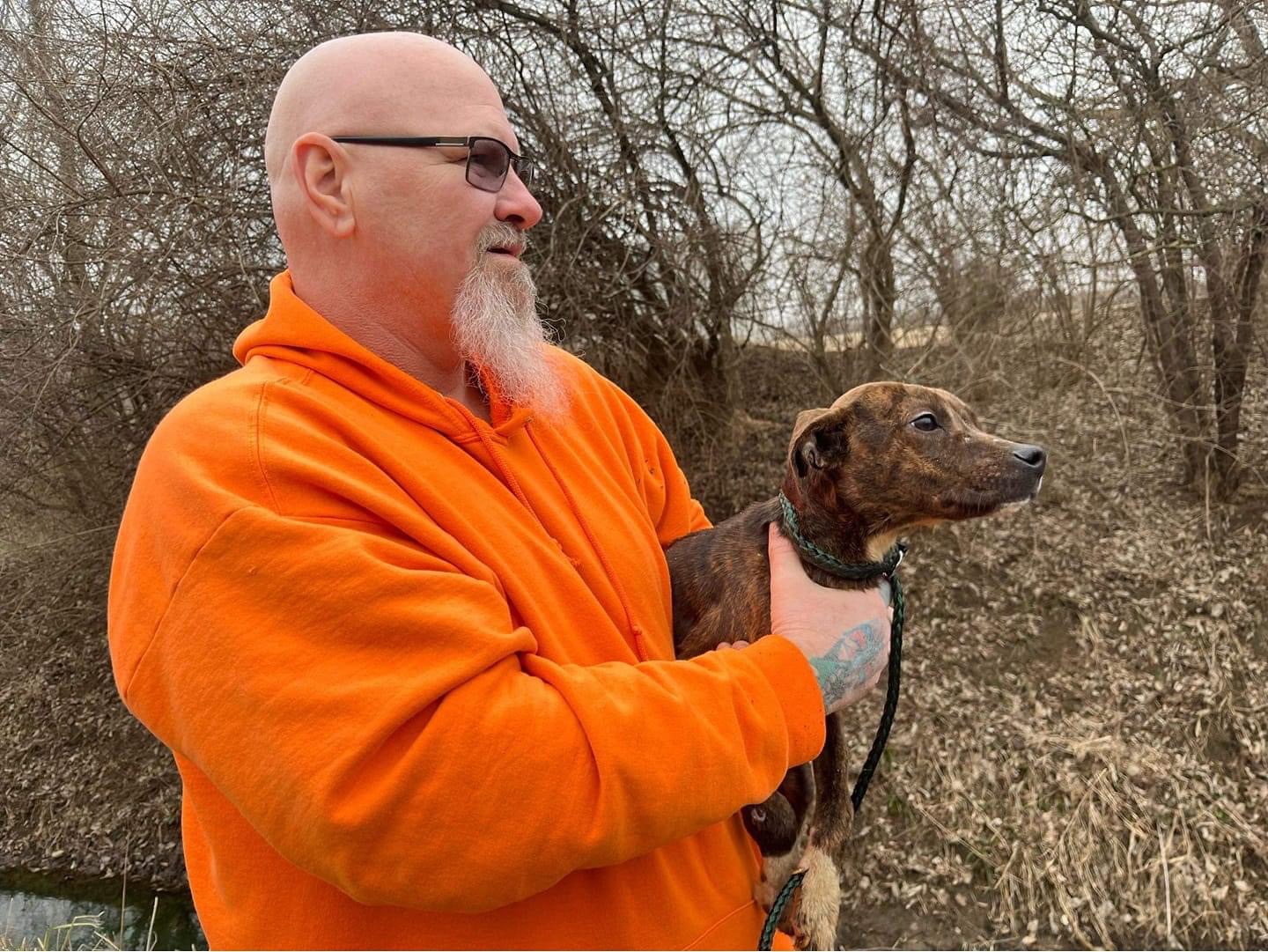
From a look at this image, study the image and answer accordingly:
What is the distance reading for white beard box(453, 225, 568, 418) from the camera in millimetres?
1882

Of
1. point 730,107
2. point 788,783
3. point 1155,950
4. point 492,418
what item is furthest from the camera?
point 730,107

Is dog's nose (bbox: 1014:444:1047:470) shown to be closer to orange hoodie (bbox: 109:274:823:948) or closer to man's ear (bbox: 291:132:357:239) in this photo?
orange hoodie (bbox: 109:274:823:948)

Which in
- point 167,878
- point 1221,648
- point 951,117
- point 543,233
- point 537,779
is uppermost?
point 951,117

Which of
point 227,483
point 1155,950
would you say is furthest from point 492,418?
point 1155,950

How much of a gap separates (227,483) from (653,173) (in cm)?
705

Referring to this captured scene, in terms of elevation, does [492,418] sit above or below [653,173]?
below

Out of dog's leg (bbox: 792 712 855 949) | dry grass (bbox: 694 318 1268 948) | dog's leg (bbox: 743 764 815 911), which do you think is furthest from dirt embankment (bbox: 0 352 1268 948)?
dog's leg (bbox: 743 764 815 911)

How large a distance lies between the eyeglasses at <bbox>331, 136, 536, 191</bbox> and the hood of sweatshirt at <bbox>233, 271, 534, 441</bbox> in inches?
15.0

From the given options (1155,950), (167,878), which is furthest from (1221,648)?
(167,878)

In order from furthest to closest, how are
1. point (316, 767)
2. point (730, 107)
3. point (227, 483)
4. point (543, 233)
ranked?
point (730, 107) < point (543, 233) < point (227, 483) < point (316, 767)

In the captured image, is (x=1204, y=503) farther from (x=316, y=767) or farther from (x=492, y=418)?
(x=316, y=767)

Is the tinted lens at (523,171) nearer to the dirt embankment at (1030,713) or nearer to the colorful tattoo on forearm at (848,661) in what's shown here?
the colorful tattoo on forearm at (848,661)

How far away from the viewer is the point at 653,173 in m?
7.72

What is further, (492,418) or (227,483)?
(492,418)
